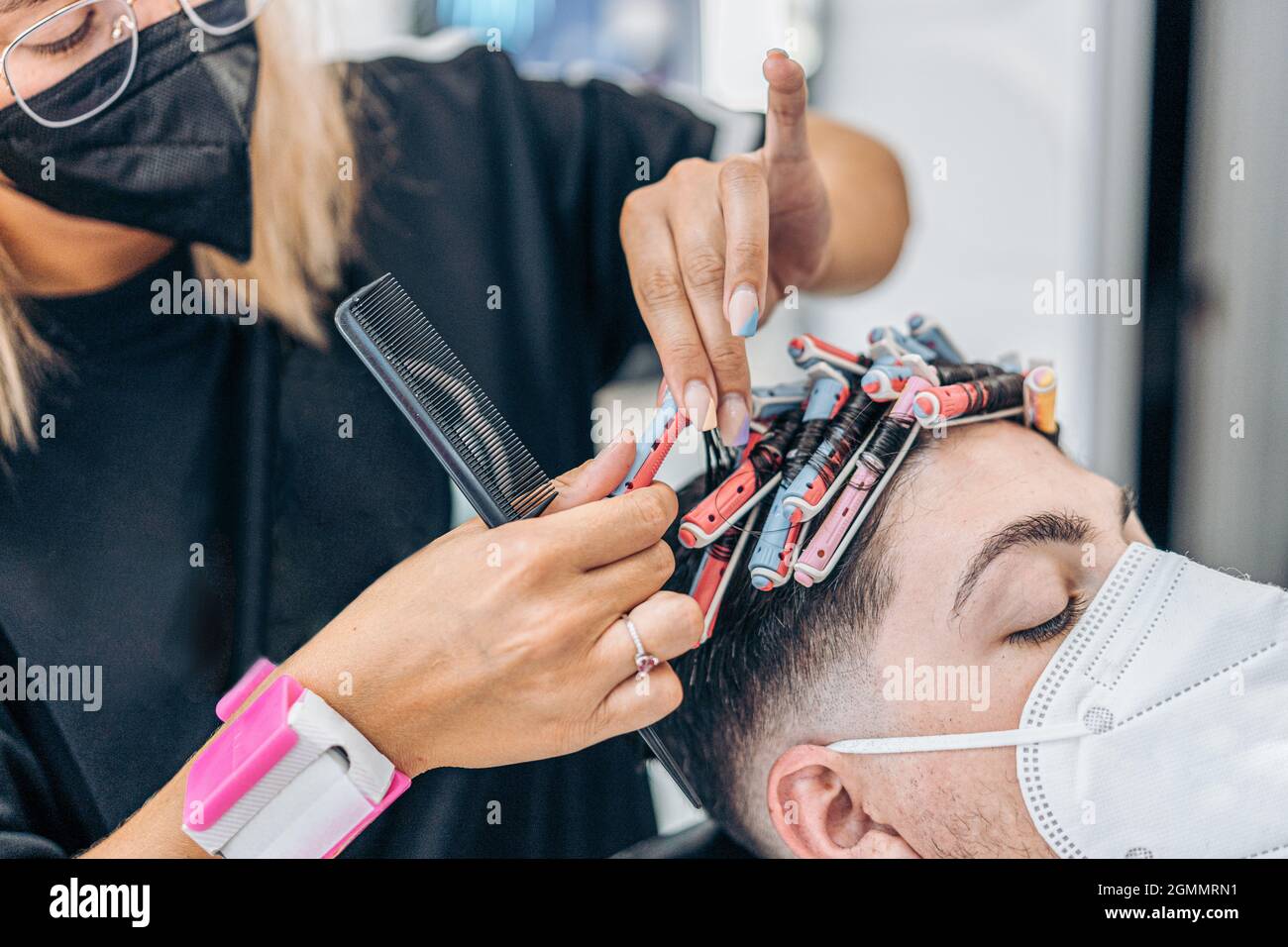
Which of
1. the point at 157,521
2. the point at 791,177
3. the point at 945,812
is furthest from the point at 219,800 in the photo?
the point at 791,177

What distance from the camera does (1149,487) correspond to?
0.93 metres

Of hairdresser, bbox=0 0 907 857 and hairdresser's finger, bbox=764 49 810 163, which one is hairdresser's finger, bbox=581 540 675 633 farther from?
hairdresser's finger, bbox=764 49 810 163

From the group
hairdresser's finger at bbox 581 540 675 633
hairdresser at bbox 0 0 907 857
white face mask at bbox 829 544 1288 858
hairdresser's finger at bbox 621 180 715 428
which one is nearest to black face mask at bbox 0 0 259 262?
hairdresser at bbox 0 0 907 857

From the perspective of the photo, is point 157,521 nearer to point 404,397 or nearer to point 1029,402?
point 404,397

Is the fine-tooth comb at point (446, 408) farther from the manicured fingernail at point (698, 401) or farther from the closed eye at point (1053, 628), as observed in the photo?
the closed eye at point (1053, 628)

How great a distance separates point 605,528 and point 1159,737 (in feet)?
1.56

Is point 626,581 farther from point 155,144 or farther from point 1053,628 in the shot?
point 155,144

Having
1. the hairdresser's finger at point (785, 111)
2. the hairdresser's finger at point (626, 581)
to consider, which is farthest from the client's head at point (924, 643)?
the hairdresser's finger at point (785, 111)

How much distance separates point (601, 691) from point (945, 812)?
0.31 meters

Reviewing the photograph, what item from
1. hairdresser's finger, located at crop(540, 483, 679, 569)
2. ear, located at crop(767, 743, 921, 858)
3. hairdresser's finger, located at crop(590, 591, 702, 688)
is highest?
hairdresser's finger, located at crop(540, 483, 679, 569)

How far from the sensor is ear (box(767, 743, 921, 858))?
0.80 meters

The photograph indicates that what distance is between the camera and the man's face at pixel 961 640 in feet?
2.52

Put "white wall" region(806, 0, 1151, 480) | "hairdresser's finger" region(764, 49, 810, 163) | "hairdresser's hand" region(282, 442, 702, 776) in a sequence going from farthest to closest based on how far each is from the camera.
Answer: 1. "white wall" region(806, 0, 1151, 480)
2. "hairdresser's finger" region(764, 49, 810, 163)
3. "hairdresser's hand" region(282, 442, 702, 776)

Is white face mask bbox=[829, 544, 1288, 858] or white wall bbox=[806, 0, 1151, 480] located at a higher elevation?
white wall bbox=[806, 0, 1151, 480]
